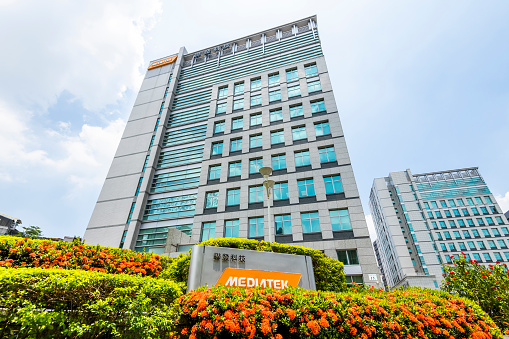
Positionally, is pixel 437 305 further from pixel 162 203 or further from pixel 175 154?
pixel 175 154

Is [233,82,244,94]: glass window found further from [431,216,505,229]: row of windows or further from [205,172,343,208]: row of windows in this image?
[431,216,505,229]: row of windows

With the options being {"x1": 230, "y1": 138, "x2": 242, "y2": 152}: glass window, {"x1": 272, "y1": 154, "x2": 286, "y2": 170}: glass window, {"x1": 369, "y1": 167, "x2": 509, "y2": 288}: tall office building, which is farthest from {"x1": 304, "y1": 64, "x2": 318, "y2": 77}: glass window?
{"x1": 369, "y1": 167, "x2": 509, "y2": 288}: tall office building

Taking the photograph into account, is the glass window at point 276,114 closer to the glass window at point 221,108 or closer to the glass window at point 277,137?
the glass window at point 277,137

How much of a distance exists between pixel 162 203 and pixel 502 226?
290ft

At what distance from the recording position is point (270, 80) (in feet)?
102

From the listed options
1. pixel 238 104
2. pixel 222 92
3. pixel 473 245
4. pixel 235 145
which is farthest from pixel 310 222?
pixel 473 245

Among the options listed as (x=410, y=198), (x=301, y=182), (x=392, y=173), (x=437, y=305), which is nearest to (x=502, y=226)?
(x=410, y=198)

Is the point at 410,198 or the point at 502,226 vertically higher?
the point at 410,198

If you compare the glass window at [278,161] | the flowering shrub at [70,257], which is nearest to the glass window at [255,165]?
the glass window at [278,161]

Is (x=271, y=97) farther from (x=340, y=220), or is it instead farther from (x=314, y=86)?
(x=340, y=220)

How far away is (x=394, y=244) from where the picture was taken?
55.7m

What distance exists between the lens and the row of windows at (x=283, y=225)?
2000 cm

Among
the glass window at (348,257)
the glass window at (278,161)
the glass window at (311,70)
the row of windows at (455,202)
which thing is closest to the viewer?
the glass window at (348,257)

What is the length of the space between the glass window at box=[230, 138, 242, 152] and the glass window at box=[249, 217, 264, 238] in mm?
9079
